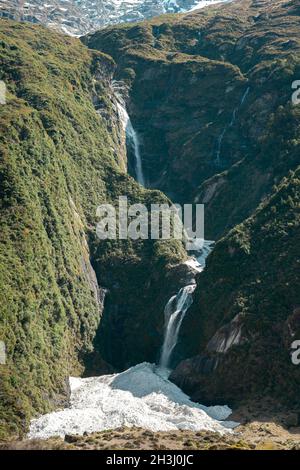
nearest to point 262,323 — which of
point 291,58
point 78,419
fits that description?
point 78,419

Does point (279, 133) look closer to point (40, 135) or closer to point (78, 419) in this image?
point (40, 135)
